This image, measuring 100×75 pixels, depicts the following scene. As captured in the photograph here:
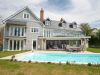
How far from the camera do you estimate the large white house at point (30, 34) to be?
1469 inches

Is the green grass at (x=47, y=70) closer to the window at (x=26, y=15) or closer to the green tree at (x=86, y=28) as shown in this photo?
the window at (x=26, y=15)

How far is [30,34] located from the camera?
4066cm

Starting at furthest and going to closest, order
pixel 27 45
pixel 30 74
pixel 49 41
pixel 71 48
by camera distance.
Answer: pixel 49 41 → pixel 27 45 → pixel 71 48 → pixel 30 74

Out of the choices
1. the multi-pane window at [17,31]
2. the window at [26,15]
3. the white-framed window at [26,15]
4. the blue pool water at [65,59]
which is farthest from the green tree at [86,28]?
the blue pool water at [65,59]

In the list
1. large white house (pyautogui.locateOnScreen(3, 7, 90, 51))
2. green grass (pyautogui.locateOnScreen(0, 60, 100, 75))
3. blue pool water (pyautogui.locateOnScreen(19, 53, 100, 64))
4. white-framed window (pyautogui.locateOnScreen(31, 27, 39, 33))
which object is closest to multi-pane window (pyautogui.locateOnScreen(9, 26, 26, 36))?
large white house (pyautogui.locateOnScreen(3, 7, 90, 51))

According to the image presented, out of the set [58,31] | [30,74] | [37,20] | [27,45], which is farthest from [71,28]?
[30,74]

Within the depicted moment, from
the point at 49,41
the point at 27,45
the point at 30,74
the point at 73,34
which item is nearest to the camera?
the point at 30,74

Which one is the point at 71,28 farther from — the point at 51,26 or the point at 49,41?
the point at 49,41

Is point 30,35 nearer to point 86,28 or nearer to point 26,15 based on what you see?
point 26,15

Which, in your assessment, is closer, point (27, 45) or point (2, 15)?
point (27, 45)

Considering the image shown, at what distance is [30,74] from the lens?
11250mm

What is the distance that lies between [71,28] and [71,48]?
20.9 m

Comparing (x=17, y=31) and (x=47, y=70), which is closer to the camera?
(x=47, y=70)

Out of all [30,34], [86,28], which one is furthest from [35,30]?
[86,28]
